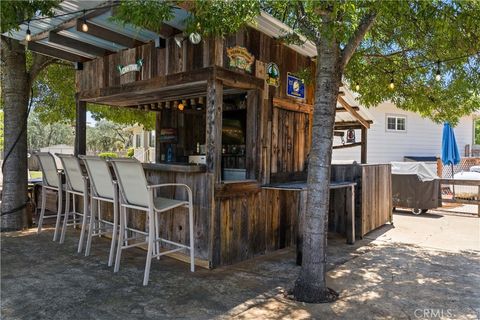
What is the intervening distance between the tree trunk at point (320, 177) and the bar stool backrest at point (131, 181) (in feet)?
4.93

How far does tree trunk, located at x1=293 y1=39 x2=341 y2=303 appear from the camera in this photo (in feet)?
10.4

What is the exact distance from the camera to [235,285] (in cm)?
350

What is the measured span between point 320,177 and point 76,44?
3.81m

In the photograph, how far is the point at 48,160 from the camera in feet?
16.7

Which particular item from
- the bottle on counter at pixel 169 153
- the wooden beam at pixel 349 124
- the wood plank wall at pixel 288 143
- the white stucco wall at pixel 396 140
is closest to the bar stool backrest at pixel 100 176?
the wood plank wall at pixel 288 143

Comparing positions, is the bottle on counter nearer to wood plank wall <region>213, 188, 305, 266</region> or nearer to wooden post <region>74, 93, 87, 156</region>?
wooden post <region>74, 93, 87, 156</region>

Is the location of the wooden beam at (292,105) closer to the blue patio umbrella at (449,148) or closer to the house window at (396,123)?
the blue patio umbrella at (449,148)

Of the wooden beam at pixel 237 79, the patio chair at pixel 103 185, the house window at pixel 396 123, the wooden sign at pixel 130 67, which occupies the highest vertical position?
the house window at pixel 396 123

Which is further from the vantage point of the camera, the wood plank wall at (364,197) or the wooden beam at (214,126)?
the wood plank wall at (364,197)

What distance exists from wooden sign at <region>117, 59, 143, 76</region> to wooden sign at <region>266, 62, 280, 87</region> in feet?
5.30

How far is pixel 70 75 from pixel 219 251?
520 centimetres

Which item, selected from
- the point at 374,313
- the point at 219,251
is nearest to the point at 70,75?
the point at 219,251

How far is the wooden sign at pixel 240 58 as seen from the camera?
4141 millimetres

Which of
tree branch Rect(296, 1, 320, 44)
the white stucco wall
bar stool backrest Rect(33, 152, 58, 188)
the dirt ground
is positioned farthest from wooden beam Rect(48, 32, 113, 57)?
the white stucco wall
